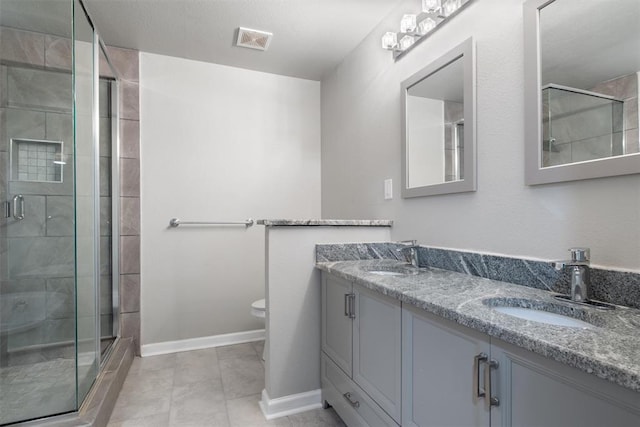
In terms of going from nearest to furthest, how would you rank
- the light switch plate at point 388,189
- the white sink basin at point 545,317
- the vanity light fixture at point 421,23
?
the white sink basin at point 545,317, the vanity light fixture at point 421,23, the light switch plate at point 388,189

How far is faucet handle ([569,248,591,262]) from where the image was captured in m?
0.91

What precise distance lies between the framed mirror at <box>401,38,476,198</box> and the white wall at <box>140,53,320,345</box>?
50.9 inches

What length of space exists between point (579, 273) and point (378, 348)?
69 cm

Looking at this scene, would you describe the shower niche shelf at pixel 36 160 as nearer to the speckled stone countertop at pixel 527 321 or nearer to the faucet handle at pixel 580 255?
the speckled stone countertop at pixel 527 321

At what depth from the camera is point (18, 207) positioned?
197 centimetres

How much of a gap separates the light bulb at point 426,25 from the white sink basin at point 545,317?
136 centimetres

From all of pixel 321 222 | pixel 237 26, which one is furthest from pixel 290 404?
pixel 237 26

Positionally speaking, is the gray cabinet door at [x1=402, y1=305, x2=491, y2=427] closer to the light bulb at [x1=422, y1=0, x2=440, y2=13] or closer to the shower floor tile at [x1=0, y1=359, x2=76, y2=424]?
the light bulb at [x1=422, y1=0, x2=440, y2=13]

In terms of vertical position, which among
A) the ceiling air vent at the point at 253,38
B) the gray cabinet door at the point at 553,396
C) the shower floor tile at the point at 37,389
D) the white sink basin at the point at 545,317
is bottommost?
the shower floor tile at the point at 37,389

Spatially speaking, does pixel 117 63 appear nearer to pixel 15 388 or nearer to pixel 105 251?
pixel 105 251

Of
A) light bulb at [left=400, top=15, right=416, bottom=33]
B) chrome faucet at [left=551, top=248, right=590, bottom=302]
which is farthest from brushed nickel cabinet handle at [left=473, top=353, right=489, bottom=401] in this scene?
light bulb at [left=400, top=15, right=416, bottom=33]

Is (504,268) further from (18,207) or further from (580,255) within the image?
(18,207)

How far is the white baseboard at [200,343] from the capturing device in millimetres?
2393

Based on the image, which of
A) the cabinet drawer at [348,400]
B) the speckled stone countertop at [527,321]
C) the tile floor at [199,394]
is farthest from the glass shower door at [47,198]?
the speckled stone countertop at [527,321]
